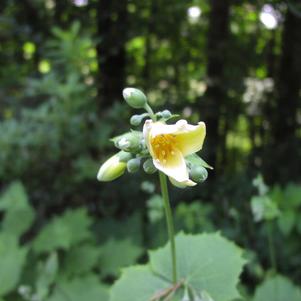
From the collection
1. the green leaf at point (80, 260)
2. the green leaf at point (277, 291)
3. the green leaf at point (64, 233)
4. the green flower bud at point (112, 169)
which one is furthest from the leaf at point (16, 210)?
the green flower bud at point (112, 169)

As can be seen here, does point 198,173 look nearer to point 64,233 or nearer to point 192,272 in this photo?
point 192,272

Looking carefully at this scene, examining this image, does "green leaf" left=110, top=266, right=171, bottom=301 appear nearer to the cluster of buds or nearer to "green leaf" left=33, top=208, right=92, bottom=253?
the cluster of buds

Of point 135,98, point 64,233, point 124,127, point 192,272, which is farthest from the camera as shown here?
point 124,127

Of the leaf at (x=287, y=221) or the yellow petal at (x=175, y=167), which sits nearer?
the yellow petal at (x=175, y=167)

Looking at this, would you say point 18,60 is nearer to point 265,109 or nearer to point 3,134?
point 3,134

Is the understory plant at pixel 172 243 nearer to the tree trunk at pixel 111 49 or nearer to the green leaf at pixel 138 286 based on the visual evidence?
the green leaf at pixel 138 286

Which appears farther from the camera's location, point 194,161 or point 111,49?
point 111,49

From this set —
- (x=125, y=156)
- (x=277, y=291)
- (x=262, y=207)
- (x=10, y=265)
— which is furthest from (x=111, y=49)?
(x=125, y=156)
